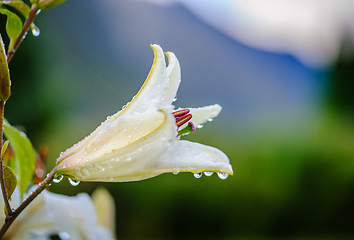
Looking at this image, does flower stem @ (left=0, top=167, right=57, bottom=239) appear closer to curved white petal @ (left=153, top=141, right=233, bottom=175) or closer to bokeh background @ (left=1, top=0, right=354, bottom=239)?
curved white petal @ (left=153, top=141, right=233, bottom=175)

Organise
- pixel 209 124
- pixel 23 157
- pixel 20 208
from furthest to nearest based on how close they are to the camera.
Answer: pixel 209 124
pixel 23 157
pixel 20 208

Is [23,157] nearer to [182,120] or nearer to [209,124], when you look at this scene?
[182,120]

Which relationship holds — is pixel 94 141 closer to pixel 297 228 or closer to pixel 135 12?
pixel 297 228

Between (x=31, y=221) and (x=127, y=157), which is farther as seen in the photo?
(x=31, y=221)

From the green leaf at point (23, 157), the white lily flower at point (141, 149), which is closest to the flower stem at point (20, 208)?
the white lily flower at point (141, 149)

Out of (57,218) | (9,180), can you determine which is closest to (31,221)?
(57,218)

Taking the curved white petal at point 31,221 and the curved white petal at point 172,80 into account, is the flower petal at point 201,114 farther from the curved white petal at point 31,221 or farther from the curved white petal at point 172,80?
the curved white petal at point 31,221

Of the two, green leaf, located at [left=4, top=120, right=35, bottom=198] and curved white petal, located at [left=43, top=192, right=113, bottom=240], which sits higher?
green leaf, located at [left=4, top=120, right=35, bottom=198]

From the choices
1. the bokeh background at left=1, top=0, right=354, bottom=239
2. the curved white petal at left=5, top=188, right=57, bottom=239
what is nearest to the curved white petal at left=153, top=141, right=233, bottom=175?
the curved white petal at left=5, top=188, right=57, bottom=239
